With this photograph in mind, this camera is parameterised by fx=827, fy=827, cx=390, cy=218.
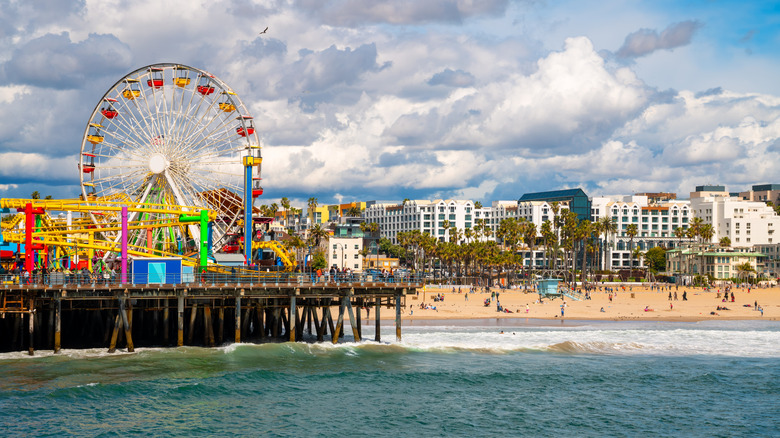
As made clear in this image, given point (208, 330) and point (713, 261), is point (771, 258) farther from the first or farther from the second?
point (208, 330)

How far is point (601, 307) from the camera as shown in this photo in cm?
8694

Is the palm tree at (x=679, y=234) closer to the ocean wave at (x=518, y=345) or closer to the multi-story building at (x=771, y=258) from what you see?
the multi-story building at (x=771, y=258)

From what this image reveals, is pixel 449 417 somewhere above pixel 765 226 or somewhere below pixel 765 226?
below

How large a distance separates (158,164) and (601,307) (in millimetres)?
48809

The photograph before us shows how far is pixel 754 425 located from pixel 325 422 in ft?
55.3

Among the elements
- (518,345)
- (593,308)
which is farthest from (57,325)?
(593,308)

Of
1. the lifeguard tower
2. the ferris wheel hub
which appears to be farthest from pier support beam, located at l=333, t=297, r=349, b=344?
the lifeguard tower

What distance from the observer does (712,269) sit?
153375 mm

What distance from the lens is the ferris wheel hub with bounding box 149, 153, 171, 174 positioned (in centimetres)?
6131

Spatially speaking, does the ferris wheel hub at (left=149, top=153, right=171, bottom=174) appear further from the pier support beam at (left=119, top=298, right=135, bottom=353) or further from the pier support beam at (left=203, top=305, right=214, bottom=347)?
the pier support beam at (left=119, top=298, right=135, bottom=353)

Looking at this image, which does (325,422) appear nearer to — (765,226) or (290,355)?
(290,355)

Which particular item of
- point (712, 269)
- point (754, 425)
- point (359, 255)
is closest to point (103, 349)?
point (754, 425)

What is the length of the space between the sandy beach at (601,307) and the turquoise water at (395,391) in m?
25.9

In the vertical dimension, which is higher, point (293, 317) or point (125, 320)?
point (125, 320)
